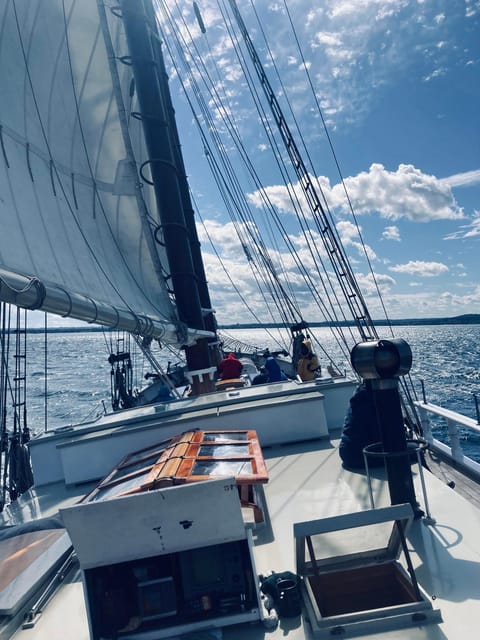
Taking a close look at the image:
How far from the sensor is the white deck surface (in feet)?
8.64

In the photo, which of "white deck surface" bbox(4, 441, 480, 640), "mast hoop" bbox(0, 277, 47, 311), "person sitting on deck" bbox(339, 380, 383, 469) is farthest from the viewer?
"person sitting on deck" bbox(339, 380, 383, 469)

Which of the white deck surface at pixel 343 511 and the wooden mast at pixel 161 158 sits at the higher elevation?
the wooden mast at pixel 161 158

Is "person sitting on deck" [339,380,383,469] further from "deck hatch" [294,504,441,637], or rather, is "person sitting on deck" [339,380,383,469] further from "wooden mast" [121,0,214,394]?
"wooden mast" [121,0,214,394]

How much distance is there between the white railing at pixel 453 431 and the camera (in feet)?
16.2

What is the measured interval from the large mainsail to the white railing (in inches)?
167

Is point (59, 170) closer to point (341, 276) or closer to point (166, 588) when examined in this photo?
point (166, 588)

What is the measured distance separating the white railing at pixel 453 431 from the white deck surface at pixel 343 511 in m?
0.78

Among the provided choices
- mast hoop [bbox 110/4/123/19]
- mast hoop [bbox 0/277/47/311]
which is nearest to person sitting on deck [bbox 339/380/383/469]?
mast hoop [bbox 0/277/47/311]

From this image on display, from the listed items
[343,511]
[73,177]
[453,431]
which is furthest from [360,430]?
[73,177]

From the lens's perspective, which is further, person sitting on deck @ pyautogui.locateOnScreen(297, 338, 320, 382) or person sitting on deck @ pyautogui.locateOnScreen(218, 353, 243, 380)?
person sitting on deck @ pyautogui.locateOnScreen(297, 338, 320, 382)

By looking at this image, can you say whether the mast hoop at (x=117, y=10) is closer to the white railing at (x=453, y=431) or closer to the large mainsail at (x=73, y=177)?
the large mainsail at (x=73, y=177)

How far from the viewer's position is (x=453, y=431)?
5.70 metres

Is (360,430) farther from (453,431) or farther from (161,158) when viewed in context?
(161,158)

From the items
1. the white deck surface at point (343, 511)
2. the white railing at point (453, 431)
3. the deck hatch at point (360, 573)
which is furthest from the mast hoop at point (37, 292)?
the white railing at point (453, 431)
